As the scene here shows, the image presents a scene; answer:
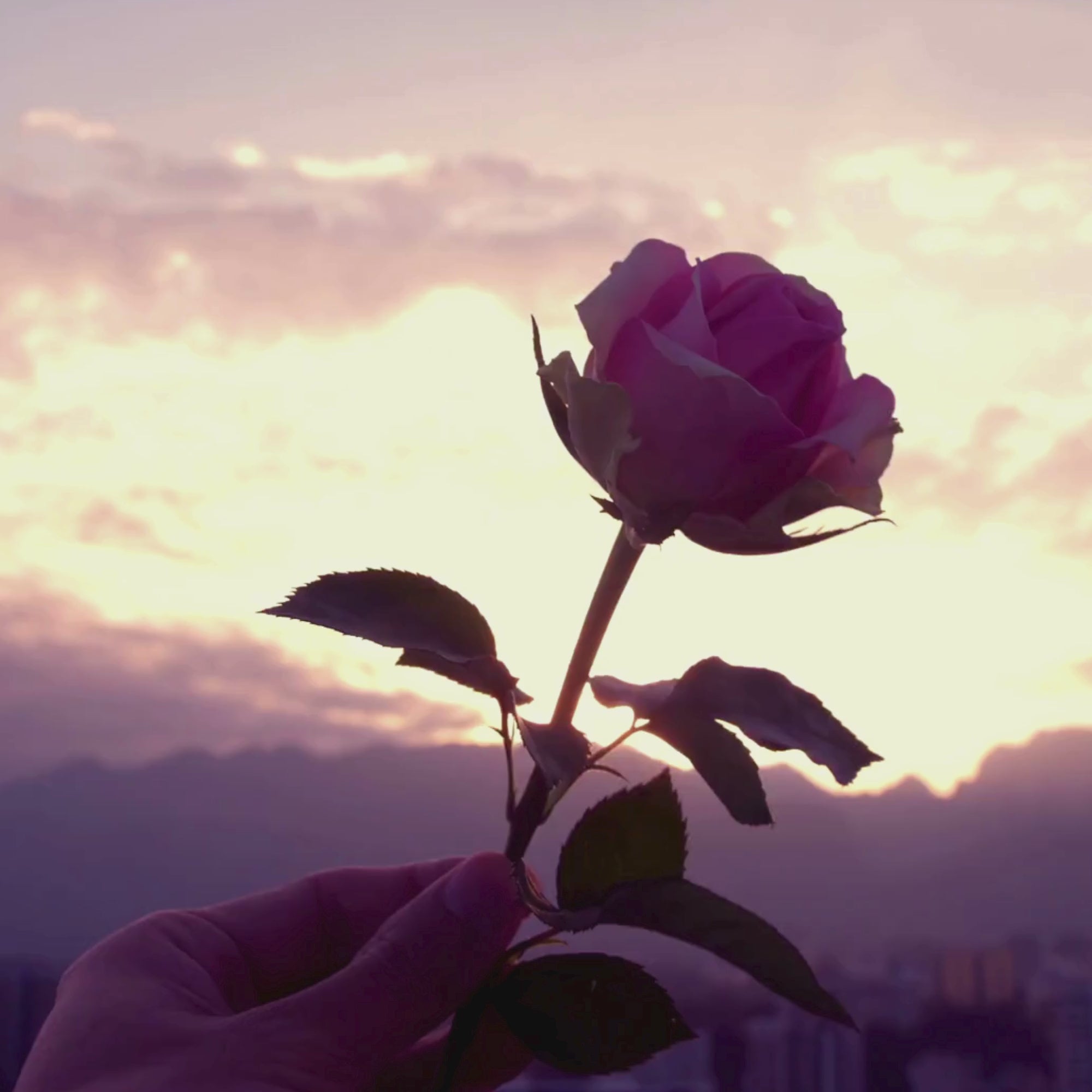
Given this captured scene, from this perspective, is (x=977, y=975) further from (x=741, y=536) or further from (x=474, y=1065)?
(x=741, y=536)

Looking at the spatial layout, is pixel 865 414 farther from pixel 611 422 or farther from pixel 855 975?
pixel 855 975

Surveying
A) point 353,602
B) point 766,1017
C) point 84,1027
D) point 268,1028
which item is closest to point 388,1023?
point 268,1028

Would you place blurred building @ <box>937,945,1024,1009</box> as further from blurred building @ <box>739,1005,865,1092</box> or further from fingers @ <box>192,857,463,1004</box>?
fingers @ <box>192,857,463,1004</box>

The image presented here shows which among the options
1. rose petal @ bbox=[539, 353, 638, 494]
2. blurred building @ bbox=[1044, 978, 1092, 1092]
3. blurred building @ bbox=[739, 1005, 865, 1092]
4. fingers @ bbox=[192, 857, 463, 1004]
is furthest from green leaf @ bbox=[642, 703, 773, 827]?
blurred building @ bbox=[1044, 978, 1092, 1092]

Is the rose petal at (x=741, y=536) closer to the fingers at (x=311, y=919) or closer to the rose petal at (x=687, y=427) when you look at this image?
the rose petal at (x=687, y=427)

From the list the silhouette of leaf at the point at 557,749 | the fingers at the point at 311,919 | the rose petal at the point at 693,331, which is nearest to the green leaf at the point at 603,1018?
the silhouette of leaf at the point at 557,749

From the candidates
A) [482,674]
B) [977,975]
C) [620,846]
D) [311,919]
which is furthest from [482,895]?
[977,975]
